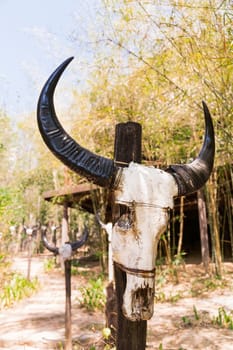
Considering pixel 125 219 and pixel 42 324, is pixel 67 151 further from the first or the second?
pixel 42 324

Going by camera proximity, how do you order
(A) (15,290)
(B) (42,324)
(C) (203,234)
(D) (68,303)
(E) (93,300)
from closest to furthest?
(D) (68,303) < (B) (42,324) < (E) (93,300) < (A) (15,290) < (C) (203,234)

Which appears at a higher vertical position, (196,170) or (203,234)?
(196,170)

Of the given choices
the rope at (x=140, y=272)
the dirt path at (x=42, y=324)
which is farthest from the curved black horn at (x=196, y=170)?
the dirt path at (x=42, y=324)

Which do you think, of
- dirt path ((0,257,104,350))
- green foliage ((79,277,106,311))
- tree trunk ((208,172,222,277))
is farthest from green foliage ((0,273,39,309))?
tree trunk ((208,172,222,277))

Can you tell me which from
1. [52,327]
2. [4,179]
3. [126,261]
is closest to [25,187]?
[4,179]

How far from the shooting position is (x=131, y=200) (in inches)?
57.7

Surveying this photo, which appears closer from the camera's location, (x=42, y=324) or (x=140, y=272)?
(x=140, y=272)

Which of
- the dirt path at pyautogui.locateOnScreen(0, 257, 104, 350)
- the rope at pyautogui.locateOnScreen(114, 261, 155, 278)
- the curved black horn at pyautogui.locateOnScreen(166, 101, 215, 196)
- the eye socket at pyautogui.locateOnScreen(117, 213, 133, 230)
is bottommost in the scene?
the dirt path at pyautogui.locateOnScreen(0, 257, 104, 350)

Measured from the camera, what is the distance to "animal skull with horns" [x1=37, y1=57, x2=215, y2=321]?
1.40m

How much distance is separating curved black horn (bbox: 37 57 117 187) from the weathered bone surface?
0.27ft

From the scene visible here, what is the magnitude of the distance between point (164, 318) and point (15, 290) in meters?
3.17

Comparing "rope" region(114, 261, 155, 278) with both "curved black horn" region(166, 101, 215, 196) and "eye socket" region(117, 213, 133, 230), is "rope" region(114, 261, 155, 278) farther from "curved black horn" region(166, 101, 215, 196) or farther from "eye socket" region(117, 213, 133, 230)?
"curved black horn" region(166, 101, 215, 196)

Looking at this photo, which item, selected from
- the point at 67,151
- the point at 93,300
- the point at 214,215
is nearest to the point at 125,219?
the point at 67,151

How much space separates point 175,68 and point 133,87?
1.78 meters
